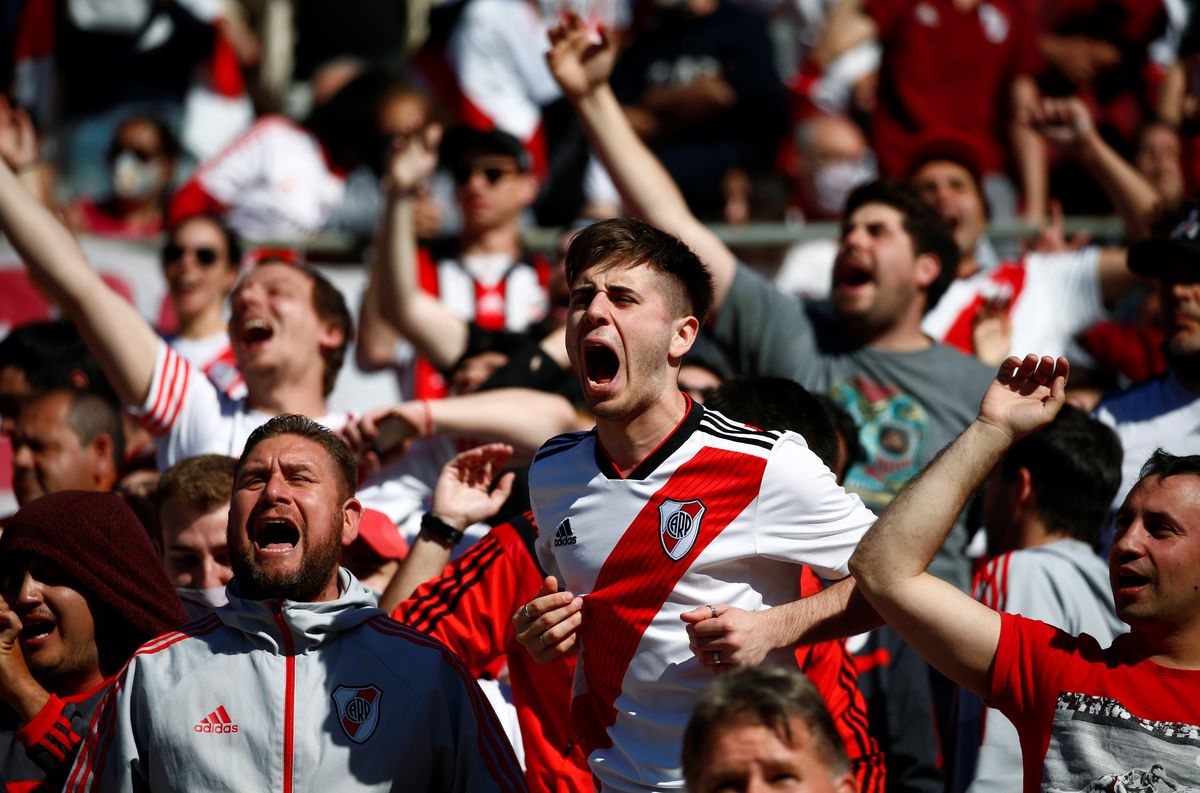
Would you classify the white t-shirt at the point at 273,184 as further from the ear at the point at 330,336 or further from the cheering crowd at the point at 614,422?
the ear at the point at 330,336

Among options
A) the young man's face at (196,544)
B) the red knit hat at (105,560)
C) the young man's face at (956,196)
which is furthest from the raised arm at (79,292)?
the young man's face at (956,196)

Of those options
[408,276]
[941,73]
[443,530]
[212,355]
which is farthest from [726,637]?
[941,73]

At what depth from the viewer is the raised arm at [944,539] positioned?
3.68 m

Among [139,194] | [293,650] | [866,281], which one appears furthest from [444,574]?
[139,194]

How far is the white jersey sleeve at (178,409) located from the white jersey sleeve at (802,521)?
2622 millimetres

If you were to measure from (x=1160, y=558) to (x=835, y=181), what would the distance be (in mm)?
6406

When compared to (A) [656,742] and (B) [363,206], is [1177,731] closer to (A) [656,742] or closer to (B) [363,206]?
(A) [656,742]

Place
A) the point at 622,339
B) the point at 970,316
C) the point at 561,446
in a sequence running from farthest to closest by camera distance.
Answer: the point at 970,316
the point at 561,446
the point at 622,339

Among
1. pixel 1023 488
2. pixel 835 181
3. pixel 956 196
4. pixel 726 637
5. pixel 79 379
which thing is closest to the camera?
pixel 726 637

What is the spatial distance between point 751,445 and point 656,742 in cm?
76

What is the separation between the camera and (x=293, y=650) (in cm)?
392

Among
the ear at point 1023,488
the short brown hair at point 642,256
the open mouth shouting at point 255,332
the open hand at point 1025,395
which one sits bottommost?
the ear at point 1023,488

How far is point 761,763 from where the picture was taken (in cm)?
302

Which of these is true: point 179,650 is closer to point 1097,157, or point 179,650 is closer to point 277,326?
point 277,326
